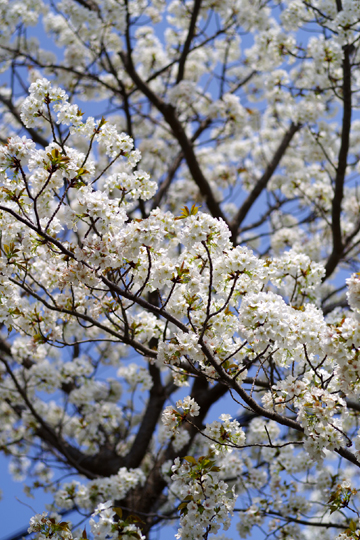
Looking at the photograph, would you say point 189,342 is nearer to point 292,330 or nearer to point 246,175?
point 292,330

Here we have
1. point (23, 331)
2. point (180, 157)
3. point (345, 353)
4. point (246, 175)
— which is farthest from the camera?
point (246, 175)

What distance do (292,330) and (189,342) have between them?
592mm

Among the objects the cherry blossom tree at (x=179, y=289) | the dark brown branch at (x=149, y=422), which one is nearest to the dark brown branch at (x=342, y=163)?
the cherry blossom tree at (x=179, y=289)

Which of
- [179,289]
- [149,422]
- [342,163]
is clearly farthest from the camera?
[149,422]

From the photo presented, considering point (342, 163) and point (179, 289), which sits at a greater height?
point (342, 163)

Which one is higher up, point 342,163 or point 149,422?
point 342,163

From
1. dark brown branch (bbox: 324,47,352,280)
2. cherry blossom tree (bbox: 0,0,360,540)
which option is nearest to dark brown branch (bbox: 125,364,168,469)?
cherry blossom tree (bbox: 0,0,360,540)

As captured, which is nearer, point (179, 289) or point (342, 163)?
point (179, 289)

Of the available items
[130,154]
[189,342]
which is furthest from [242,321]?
[130,154]

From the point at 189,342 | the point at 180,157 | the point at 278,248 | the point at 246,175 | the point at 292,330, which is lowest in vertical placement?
the point at 189,342

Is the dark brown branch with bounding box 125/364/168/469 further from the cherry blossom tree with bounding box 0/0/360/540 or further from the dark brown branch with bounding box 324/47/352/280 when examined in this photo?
the dark brown branch with bounding box 324/47/352/280

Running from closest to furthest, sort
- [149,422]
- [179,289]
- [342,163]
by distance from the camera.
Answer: [179,289] < [342,163] < [149,422]

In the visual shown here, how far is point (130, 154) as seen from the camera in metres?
3.11

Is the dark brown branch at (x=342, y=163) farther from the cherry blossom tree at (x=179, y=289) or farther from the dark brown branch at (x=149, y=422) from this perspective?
the dark brown branch at (x=149, y=422)
